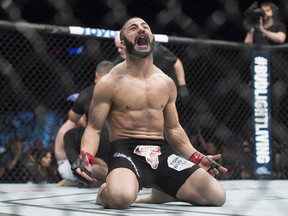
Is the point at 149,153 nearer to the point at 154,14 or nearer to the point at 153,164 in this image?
the point at 153,164

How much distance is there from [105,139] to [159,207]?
0.96 metres

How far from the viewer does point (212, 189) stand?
2227 millimetres

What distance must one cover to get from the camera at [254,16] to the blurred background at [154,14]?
2.07 feet

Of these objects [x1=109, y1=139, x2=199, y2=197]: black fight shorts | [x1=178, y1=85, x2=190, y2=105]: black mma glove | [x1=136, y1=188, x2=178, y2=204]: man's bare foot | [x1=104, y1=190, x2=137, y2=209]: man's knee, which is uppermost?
[x1=178, y1=85, x2=190, y2=105]: black mma glove

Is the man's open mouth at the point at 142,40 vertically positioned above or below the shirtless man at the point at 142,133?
above

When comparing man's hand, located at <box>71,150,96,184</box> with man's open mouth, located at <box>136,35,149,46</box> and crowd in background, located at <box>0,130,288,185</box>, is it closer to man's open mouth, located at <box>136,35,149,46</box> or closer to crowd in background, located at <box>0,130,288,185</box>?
man's open mouth, located at <box>136,35,149,46</box>

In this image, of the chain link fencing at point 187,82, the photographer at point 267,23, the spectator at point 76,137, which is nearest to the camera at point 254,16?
the photographer at point 267,23

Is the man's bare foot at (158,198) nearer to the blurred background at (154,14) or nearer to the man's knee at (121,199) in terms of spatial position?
the man's knee at (121,199)

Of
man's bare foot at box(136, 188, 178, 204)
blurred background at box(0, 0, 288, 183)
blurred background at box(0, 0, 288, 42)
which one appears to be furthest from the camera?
blurred background at box(0, 0, 288, 42)

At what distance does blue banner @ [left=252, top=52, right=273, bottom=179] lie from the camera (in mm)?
3980

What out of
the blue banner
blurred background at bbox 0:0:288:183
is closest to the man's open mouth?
blurred background at bbox 0:0:288:183

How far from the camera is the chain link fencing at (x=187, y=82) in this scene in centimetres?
361

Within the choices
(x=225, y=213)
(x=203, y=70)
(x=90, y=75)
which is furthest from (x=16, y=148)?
(x=225, y=213)

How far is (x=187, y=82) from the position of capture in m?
4.13
